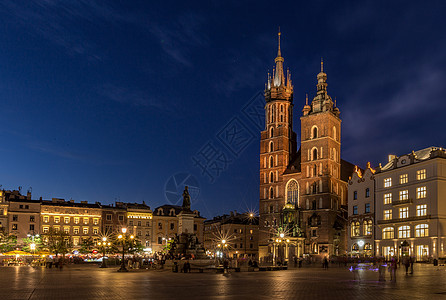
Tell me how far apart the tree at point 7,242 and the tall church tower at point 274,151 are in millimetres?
48979

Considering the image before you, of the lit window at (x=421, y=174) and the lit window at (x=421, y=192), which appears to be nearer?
the lit window at (x=421, y=192)

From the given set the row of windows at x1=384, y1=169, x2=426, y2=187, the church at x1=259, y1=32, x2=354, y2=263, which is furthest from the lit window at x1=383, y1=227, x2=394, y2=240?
the church at x1=259, y1=32, x2=354, y2=263

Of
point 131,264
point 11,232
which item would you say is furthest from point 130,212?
point 131,264

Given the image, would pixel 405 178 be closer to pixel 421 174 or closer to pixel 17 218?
pixel 421 174

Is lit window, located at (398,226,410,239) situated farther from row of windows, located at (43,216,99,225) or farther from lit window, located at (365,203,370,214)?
row of windows, located at (43,216,99,225)

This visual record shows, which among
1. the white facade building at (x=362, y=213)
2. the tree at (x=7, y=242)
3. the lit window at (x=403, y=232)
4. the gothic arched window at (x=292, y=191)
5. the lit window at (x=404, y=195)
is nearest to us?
the lit window at (x=403, y=232)

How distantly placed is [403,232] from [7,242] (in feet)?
219

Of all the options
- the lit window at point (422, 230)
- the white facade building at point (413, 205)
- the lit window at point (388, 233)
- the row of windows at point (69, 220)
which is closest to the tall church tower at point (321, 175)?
the white facade building at point (413, 205)

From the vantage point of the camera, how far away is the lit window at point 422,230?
62406mm

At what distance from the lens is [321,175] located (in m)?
93.6

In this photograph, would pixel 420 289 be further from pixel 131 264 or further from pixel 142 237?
pixel 142 237

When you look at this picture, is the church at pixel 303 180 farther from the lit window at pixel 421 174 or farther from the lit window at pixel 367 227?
the lit window at pixel 421 174

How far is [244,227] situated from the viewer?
420 feet

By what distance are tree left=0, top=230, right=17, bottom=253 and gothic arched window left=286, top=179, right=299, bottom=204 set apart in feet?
176
